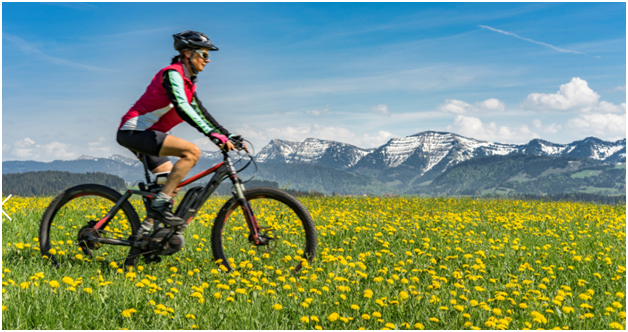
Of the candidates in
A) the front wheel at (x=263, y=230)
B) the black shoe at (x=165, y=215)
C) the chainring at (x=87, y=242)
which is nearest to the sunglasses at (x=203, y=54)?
the front wheel at (x=263, y=230)

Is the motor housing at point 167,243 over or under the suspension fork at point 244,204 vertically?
under

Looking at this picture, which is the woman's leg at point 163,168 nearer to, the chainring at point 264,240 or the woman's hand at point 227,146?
the woman's hand at point 227,146

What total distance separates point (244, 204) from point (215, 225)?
1.51 feet

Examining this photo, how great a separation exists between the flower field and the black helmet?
92.2 inches

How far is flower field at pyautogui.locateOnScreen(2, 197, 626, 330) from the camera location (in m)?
3.73

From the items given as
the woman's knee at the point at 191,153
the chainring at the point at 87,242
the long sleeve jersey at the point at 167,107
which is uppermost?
the long sleeve jersey at the point at 167,107

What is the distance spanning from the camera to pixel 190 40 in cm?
490

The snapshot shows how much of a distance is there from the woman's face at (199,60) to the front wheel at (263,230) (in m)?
1.54

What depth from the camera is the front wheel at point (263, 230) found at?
16.8 feet

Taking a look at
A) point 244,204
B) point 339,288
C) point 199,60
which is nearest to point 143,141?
point 199,60

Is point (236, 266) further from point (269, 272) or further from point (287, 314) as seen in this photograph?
point (287, 314)

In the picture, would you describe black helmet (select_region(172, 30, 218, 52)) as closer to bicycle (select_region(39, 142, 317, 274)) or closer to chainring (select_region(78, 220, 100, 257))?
bicycle (select_region(39, 142, 317, 274))

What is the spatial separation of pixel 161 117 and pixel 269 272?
2.23 meters

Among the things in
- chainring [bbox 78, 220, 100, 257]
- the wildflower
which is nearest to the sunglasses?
chainring [bbox 78, 220, 100, 257]
